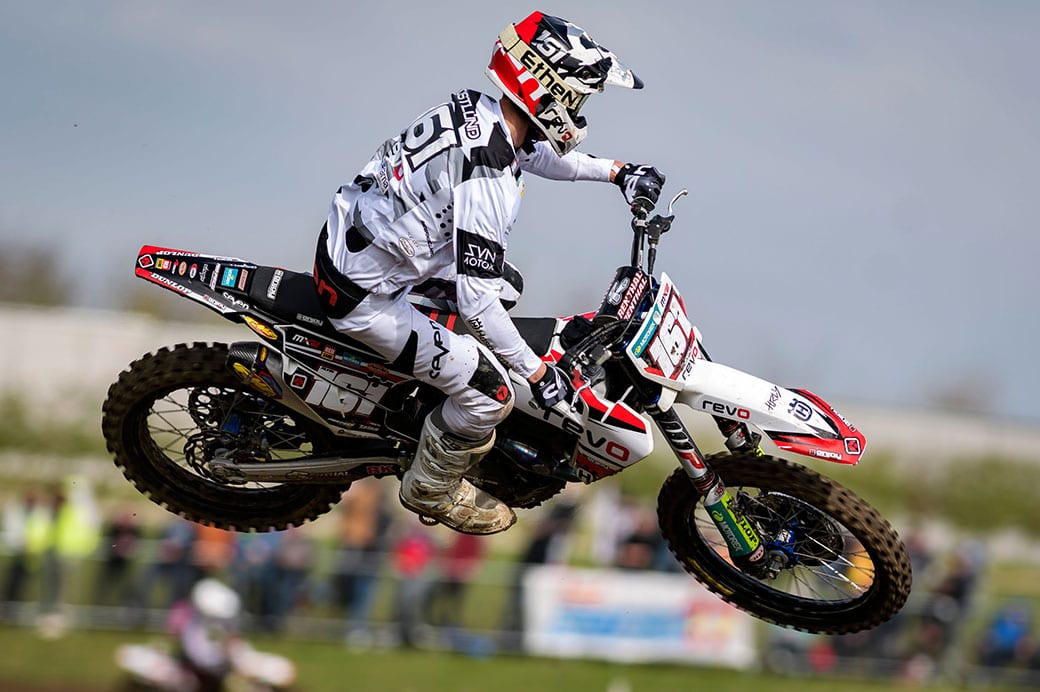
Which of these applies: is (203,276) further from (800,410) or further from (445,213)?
(800,410)

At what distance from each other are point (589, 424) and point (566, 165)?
159cm

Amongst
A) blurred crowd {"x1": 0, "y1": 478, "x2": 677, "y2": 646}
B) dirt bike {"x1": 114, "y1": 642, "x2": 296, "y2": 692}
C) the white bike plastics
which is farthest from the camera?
blurred crowd {"x1": 0, "y1": 478, "x2": 677, "y2": 646}

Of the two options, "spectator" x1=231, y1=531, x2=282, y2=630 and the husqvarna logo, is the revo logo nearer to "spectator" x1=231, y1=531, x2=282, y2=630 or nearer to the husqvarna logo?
the husqvarna logo

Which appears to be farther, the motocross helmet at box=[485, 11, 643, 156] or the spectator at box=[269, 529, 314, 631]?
the spectator at box=[269, 529, 314, 631]

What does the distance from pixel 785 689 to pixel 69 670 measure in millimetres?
10017

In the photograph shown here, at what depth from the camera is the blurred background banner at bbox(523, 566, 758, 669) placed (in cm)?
1778

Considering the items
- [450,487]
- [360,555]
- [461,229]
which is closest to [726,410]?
[450,487]

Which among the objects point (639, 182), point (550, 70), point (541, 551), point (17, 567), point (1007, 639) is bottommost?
point (17, 567)

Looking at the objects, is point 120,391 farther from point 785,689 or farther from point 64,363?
point 64,363

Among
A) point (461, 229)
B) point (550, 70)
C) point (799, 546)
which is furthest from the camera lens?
point (799, 546)

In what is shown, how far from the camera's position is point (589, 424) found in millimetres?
6793

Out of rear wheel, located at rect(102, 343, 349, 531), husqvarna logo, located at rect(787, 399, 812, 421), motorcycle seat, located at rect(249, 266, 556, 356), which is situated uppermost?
husqvarna logo, located at rect(787, 399, 812, 421)

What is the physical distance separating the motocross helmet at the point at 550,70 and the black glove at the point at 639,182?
0.87 meters

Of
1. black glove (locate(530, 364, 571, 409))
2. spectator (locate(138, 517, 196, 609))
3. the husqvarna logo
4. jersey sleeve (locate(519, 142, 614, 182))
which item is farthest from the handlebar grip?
spectator (locate(138, 517, 196, 609))
